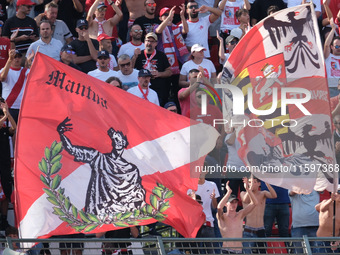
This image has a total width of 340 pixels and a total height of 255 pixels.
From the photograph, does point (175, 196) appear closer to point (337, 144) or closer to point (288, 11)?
point (288, 11)

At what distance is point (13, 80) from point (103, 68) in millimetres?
1525

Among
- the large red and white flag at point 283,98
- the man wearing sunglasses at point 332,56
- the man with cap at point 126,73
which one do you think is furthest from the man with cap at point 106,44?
the large red and white flag at point 283,98

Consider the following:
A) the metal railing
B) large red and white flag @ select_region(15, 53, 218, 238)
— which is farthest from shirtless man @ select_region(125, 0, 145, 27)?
large red and white flag @ select_region(15, 53, 218, 238)

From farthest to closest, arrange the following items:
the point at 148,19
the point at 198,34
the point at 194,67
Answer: the point at 198,34
the point at 148,19
the point at 194,67

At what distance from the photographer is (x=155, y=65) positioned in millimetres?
17438

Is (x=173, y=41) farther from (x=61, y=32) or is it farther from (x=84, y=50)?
(x=61, y=32)

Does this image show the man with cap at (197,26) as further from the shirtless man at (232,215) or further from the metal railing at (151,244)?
the metal railing at (151,244)

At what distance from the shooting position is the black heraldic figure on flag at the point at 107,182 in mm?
11672

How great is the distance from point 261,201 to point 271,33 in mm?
2914

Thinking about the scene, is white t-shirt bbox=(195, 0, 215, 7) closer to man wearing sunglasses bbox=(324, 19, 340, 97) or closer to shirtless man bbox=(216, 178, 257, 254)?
man wearing sunglasses bbox=(324, 19, 340, 97)

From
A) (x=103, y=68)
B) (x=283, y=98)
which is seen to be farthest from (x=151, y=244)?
(x=103, y=68)

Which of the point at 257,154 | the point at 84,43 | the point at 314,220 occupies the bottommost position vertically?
the point at 314,220

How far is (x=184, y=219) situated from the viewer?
11906 millimetres

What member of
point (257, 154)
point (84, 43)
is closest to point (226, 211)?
point (257, 154)
